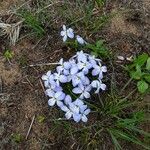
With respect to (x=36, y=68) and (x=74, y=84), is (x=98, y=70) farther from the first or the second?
(x=36, y=68)

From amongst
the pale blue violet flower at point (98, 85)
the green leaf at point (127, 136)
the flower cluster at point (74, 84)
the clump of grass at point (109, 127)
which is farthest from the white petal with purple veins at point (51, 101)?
the green leaf at point (127, 136)

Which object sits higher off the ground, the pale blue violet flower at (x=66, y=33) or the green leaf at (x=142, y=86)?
the pale blue violet flower at (x=66, y=33)

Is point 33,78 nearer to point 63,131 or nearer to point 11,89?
point 11,89

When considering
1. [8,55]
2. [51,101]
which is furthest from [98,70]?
[8,55]

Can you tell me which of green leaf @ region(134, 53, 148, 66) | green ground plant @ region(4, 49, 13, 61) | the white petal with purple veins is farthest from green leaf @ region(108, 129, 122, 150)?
green ground plant @ region(4, 49, 13, 61)

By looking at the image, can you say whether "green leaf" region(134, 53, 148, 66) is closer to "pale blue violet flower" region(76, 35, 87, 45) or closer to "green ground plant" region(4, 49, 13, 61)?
"pale blue violet flower" region(76, 35, 87, 45)

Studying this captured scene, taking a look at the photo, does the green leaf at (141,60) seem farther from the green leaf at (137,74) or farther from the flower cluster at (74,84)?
the flower cluster at (74,84)

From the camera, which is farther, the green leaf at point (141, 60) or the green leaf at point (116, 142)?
the green leaf at point (141, 60)
